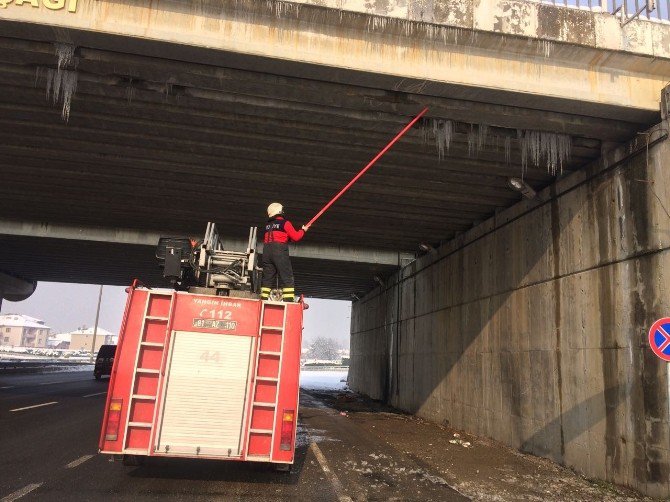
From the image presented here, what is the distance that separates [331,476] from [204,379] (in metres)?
2.48

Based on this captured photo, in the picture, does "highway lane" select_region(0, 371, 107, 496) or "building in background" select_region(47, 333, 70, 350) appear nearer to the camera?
"highway lane" select_region(0, 371, 107, 496)

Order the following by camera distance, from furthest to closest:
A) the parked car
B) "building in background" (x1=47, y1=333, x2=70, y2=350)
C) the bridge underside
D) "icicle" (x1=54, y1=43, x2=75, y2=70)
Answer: "building in background" (x1=47, y1=333, x2=70, y2=350)
the parked car
the bridge underside
"icicle" (x1=54, y1=43, x2=75, y2=70)

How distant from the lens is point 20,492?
5.68 m

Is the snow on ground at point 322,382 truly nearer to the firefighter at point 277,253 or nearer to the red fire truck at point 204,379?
the firefighter at point 277,253

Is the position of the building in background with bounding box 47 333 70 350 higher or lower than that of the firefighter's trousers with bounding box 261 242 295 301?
lower

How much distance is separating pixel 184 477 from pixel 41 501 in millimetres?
1847

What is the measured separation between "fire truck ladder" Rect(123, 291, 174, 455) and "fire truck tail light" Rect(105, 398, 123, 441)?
0.35 ft

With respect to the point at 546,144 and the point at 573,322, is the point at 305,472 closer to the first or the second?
the point at 573,322

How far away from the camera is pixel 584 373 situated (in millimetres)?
8656

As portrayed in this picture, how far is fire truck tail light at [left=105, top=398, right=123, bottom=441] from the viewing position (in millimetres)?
5973

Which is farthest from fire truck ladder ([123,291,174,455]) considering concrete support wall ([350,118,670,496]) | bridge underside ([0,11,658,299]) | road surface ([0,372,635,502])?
concrete support wall ([350,118,670,496])

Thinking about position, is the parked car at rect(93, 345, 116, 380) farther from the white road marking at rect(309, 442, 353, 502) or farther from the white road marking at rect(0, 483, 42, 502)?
the white road marking at rect(0, 483, 42, 502)

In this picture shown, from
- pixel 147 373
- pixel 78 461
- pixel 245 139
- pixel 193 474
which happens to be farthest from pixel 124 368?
pixel 245 139

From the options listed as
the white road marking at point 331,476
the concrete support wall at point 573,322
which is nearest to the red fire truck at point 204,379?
the white road marking at point 331,476
